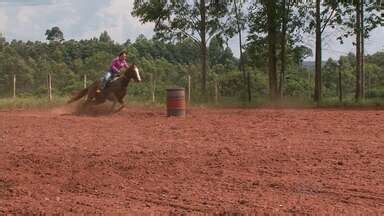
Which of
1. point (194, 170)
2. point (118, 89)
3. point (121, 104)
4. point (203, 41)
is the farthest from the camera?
point (203, 41)

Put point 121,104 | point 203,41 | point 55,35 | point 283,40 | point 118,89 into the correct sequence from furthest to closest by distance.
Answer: point 55,35, point 203,41, point 283,40, point 121,104, point 118,89

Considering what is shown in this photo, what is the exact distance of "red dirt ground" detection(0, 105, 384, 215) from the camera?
8.47 m

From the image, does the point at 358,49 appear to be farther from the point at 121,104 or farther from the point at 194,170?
the point at 194,170

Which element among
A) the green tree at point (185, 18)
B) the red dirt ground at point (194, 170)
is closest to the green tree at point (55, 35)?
the green tree at point (185, 18)

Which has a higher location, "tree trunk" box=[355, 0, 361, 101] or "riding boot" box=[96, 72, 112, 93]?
"tree trunk" box=[355, 0, 361, 101]

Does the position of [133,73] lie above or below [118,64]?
below

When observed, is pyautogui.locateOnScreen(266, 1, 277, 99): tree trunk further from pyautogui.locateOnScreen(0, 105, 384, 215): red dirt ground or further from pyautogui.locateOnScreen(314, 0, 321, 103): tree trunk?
pyautogui.locateOnScreen(0, 105, 384, 215): red dirt ground

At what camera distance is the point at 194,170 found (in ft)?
34.9

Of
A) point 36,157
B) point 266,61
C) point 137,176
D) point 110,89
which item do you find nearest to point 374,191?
point 137,176

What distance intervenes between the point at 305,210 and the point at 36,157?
5786mm

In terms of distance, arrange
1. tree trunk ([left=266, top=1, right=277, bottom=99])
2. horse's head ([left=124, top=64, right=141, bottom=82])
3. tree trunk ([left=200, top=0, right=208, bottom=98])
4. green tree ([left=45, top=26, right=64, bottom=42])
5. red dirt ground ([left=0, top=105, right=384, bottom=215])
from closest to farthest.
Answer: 1. red dirt ground ([left=0, top=105, right=384, bottom=215])
2. horse's head ([left=124, top=64, right=141, bottom=82])
3. tree trunk ([left=266, top=1, right=277, bottom=99])
4. tree trunk ([left=200, top=0, right=208, bottom=98])
5. green tree ([left=45, top=26, right=64, bottom=42])

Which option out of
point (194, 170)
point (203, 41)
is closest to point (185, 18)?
point (203, 41)

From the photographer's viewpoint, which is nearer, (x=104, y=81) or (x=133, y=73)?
(x=133, y=73)

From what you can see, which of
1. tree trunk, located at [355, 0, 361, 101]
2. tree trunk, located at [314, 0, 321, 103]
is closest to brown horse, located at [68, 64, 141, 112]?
tree trunk, located at [314, 0, 321, 103]
